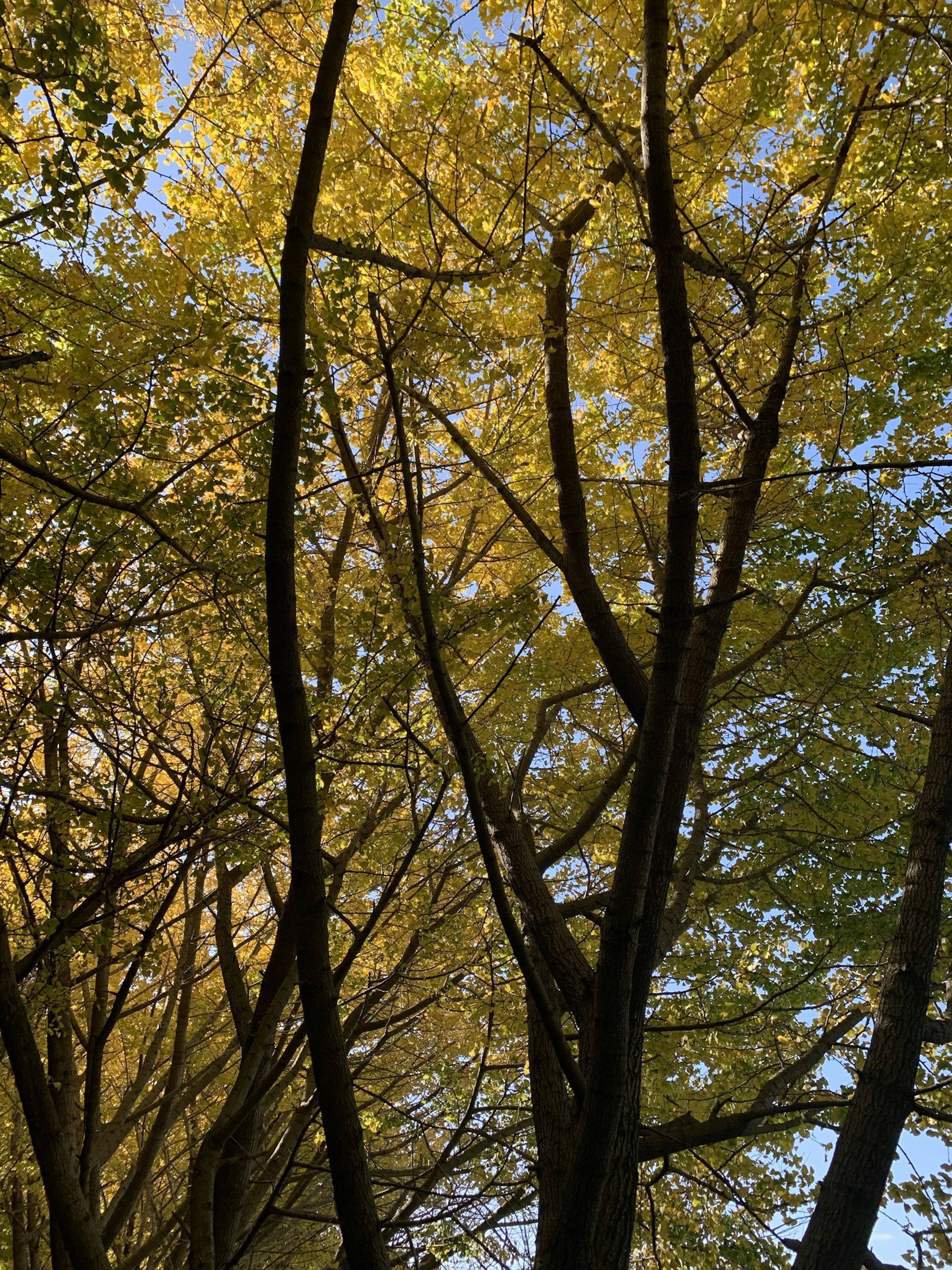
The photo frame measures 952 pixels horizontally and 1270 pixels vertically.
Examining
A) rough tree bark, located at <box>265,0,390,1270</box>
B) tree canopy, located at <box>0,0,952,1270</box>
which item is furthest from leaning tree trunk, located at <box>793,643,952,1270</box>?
rough tree bark, located at <box>265,0,390,1270</box>

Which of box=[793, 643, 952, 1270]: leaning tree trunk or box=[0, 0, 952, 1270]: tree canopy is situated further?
box=[793, 643, 952, 1270]: leaning tree trunk

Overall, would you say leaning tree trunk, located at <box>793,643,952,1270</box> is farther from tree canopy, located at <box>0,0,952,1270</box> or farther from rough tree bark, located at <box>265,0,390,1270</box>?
rough tree bark, located at <box>265,0,390,1270</box>

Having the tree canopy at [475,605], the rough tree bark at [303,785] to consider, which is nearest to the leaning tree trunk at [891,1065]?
the tree canopy at [475,605]

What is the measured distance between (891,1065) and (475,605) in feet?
8.73

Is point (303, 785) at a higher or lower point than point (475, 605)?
lower

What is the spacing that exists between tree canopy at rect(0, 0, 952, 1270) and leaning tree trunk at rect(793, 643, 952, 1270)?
0.06ft

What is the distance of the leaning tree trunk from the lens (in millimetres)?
2824

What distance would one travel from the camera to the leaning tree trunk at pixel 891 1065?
111 inches

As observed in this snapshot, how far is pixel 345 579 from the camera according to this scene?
5.52 meters

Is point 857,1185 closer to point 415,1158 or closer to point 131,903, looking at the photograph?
point 131,903

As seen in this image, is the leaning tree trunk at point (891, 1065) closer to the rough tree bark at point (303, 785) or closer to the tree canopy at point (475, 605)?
the tree canopy at point (475, 605)

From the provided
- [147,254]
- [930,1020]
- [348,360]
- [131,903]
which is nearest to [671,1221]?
[930,1020]

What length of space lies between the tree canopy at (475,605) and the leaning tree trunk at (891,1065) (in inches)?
0.7

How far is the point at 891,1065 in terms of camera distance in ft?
9.91
